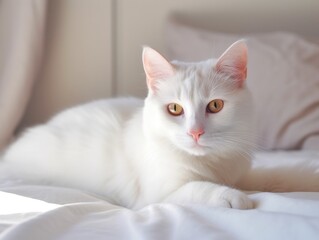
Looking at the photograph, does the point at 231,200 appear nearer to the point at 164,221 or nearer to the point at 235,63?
the point at 164,221

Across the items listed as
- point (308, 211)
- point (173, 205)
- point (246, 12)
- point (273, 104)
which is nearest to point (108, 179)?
point (173, 205)

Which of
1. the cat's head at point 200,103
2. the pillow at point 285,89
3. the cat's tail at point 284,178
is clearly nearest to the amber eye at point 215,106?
the cat's head at point 200,103

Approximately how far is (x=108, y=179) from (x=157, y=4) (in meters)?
1.07

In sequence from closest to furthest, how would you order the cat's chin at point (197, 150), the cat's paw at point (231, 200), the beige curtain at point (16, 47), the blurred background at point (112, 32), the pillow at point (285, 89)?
the cat's paw at point (231, 200) → the cat's chin at point (197, 150) → the pillow at point (285, 89) → the beige curtain at point (16, 47) → the blurred background at point (112, 32)

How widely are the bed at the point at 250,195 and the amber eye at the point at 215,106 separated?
0.21 meters

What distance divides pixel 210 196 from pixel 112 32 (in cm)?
130

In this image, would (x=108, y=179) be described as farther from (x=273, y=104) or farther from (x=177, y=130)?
(x=273, y=104)

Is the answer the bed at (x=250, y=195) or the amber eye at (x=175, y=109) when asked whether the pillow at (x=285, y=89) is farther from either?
the amber eye at (x=175, y=109)

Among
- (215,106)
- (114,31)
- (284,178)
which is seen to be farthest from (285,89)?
(114,31)

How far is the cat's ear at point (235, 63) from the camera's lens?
1.13 metres

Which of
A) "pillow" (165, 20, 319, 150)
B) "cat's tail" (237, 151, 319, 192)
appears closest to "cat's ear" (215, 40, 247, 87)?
"cat's tail" (237, 151, 319, 192)

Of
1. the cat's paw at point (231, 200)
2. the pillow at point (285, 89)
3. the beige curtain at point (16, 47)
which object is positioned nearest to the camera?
the cat's paw at point (231, 200)

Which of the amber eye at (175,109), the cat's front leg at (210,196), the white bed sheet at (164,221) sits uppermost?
the amber eye at (175,109)

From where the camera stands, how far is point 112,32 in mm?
2125
